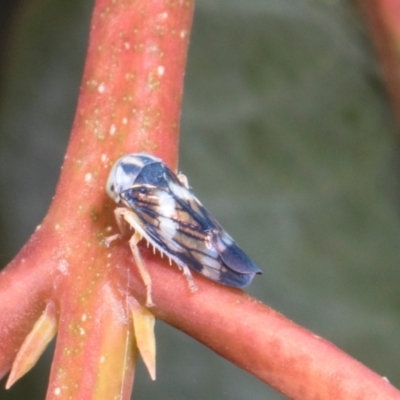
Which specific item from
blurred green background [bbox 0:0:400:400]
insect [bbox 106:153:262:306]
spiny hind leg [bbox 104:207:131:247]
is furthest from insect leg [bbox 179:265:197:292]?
blurred green background [bbox 0:0:400:400]

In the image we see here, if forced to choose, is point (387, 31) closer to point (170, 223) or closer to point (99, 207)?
point (170, 223)

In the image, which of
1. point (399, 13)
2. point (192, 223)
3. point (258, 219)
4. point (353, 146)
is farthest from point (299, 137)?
point (192, 223)

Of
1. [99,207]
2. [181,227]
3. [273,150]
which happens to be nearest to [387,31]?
[273,150]

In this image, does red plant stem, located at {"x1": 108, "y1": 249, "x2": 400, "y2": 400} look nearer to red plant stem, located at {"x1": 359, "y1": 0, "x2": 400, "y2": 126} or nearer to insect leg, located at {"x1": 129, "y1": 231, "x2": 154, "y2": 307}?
insect leg, located at {"x1": 129, "y1": 231, "x2": 154, "y2": 307}

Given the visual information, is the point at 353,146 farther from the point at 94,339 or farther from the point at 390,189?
the point at 94,339

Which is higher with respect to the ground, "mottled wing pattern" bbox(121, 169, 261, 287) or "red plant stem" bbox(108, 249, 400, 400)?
"mottled wing pattern" bbox(121, 169, 261, 287)

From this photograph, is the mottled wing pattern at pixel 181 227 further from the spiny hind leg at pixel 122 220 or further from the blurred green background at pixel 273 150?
the blurred green background at pixel 273 150
